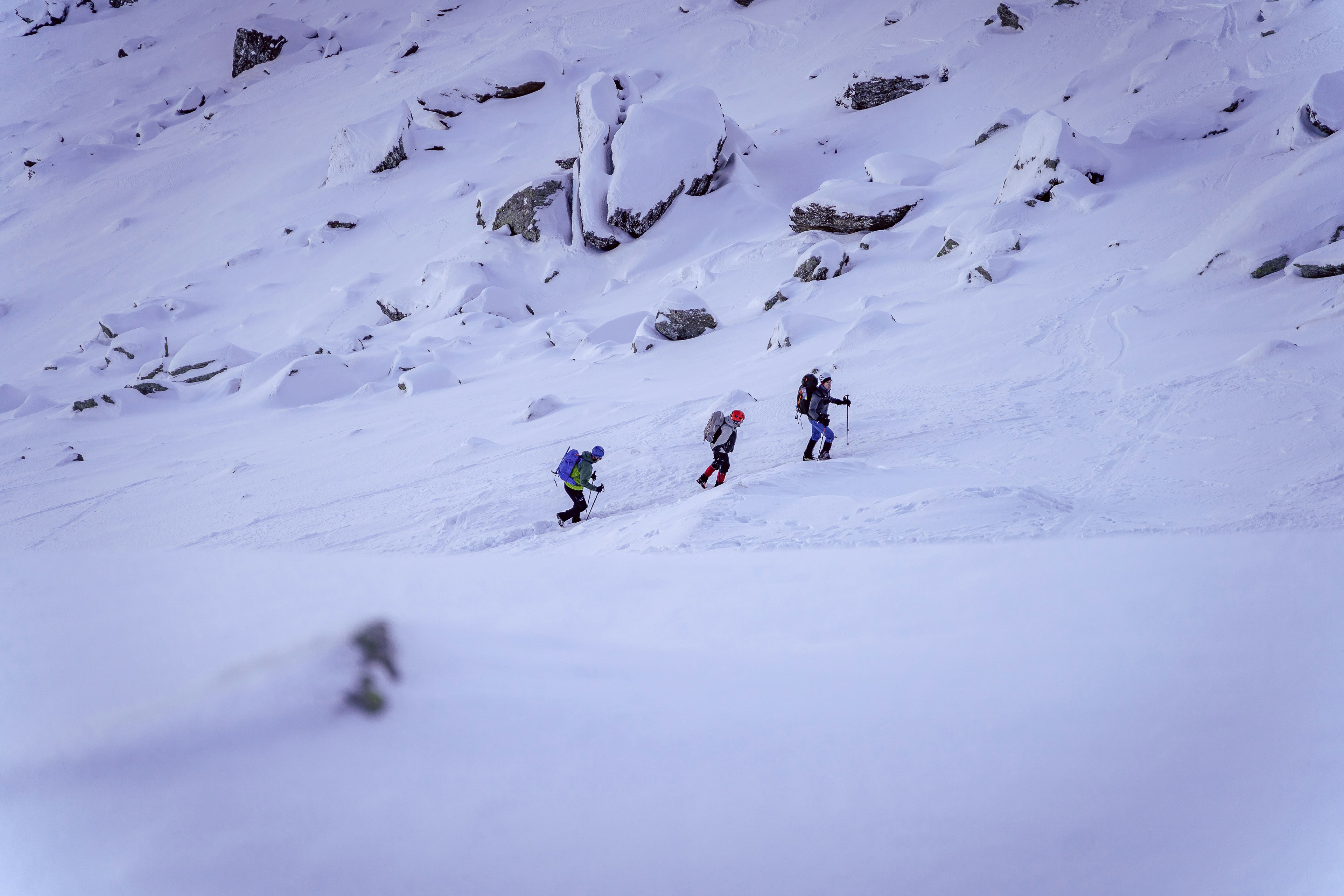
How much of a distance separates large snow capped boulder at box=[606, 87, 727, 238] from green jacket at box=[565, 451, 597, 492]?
44.7ft

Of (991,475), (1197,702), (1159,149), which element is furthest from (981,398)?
(1159,149)

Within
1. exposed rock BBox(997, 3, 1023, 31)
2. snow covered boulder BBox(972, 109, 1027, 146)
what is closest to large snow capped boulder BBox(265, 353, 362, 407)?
snow covered boulder BBox(972, 109, 1027, 146)

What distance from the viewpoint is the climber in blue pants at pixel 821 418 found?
723 centimetres

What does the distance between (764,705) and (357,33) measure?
1843 inches

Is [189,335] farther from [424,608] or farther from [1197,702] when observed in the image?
[1197,702]

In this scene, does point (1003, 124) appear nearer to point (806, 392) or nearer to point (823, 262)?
point (823, 262)

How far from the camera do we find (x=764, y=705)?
2379 millimetres

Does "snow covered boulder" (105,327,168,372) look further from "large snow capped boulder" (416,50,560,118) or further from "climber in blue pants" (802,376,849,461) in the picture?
"climber in blue pants" (802,376,849,461)

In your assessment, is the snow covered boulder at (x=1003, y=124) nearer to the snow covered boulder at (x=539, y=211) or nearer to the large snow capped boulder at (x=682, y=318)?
the large snow capped boulder at (x=682, y=318)

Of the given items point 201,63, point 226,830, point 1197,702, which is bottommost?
point 1197,702

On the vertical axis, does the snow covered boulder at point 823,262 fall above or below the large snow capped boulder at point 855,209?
Answer: below

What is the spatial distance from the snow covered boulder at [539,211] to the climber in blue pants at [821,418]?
14129 millimetres

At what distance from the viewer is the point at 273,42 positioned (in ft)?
118

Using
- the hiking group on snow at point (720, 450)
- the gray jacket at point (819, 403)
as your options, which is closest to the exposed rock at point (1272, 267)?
the hiking group on snow at point (720, 450)
